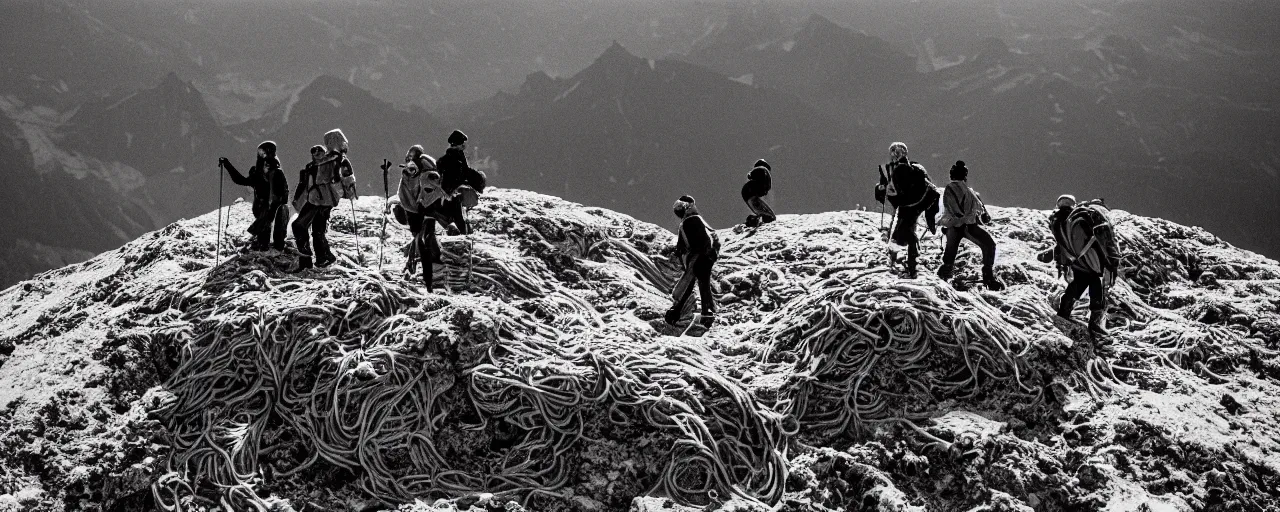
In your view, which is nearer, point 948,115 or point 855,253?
point 855,253

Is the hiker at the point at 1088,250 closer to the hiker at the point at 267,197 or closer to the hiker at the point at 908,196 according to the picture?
the hiker at the point at 908,196

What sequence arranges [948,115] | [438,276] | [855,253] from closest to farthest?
[438,276] < [855,253] < [948,115]

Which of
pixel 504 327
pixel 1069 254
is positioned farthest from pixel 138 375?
pixel 1069 254

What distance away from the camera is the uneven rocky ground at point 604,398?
10.6m

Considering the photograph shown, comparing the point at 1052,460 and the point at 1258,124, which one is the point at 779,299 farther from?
the point at 1258,124

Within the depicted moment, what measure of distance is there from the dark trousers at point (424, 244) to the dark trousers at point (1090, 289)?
1017 cm

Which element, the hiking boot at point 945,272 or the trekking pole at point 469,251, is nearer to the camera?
the trekking pole at point 469,251

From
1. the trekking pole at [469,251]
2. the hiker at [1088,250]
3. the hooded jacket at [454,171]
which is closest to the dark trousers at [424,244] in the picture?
the trekking pole at [469,251]

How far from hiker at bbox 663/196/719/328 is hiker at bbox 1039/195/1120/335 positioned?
546 centimetres

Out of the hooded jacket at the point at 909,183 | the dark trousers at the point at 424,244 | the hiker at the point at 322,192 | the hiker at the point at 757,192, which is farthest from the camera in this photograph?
the hiker at the point at 757,192

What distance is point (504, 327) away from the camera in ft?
41.0

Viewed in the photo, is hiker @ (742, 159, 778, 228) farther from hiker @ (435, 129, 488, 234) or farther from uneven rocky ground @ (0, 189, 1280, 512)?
hiker @ (435, 129, 488, 234)

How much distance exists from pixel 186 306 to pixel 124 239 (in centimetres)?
10669

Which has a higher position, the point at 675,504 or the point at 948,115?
the point at 948,115
